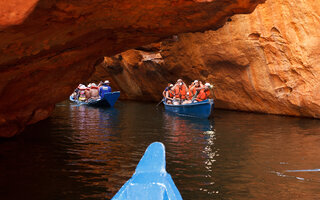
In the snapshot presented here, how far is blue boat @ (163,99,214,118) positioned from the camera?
17156 millimetres

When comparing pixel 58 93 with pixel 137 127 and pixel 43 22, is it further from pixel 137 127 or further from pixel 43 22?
pixel 43 22

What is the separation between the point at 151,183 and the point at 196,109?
14.5 meters

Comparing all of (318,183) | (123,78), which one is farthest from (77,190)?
(123,78)

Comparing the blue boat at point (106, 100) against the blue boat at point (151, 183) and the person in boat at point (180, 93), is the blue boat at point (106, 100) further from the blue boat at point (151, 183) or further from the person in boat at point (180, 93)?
the blue boat at point (151, 183)

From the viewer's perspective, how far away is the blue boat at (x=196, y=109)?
17.2 meters

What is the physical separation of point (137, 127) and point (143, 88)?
15873mm

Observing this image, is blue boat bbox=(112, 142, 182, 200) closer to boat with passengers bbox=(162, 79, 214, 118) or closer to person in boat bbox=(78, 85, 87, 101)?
boat with passengers bbox=(162, 79, 214, 118)

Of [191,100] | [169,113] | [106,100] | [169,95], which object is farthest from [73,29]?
[106,100]

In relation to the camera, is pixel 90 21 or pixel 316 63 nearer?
pixel 90 21

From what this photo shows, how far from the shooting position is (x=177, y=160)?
8461 mm

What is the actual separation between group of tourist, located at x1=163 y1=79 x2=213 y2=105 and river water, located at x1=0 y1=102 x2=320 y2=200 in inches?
180

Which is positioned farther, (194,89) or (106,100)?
(106,100)

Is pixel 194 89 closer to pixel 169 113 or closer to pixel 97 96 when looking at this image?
pixel 169 113

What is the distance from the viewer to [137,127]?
47.4 feet
